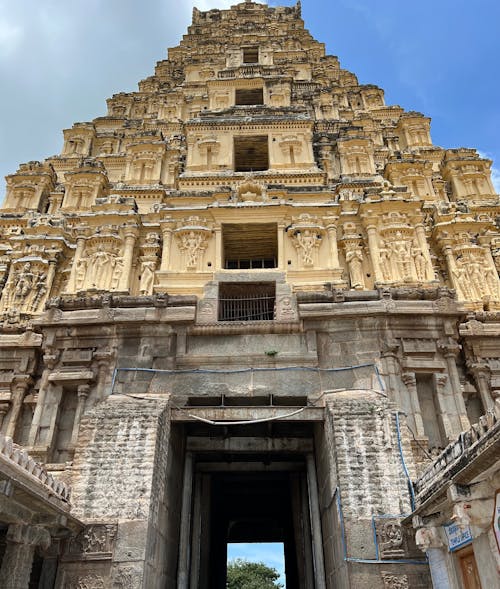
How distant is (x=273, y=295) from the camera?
50.9 ft

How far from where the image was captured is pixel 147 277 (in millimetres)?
17484

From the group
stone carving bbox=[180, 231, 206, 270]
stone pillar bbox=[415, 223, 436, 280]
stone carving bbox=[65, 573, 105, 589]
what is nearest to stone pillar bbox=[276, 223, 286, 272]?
stone carving bbox=[180, 231, 206, 270]

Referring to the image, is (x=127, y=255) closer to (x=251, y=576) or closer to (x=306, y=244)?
(x=306, y=244)

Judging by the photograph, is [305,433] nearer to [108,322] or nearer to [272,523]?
[108,322]

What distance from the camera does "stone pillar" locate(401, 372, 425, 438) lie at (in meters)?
11.9

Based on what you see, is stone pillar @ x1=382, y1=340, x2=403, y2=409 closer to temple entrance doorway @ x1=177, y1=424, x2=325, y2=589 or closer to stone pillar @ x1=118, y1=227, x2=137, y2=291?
temple entrance doorway @ x1=177, y1=424, x2=325, y2=589

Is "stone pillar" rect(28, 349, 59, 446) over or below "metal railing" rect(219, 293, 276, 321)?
below

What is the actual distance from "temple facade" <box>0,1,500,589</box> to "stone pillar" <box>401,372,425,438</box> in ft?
0.15

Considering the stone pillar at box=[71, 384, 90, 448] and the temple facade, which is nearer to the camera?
the temple facade

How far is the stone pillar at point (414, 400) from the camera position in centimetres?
1190

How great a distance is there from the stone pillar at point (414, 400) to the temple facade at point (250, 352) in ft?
0.15

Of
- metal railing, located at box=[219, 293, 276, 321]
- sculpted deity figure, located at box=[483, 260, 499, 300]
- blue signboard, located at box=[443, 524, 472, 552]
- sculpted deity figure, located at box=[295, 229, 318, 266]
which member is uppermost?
sculpted deity figure, located at box=[295, 229, 318, 266]

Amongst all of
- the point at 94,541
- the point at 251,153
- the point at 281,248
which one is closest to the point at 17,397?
the point at 94,541

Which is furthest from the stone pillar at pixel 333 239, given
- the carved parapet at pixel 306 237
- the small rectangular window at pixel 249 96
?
the small rectangular window at pixel 249 96
